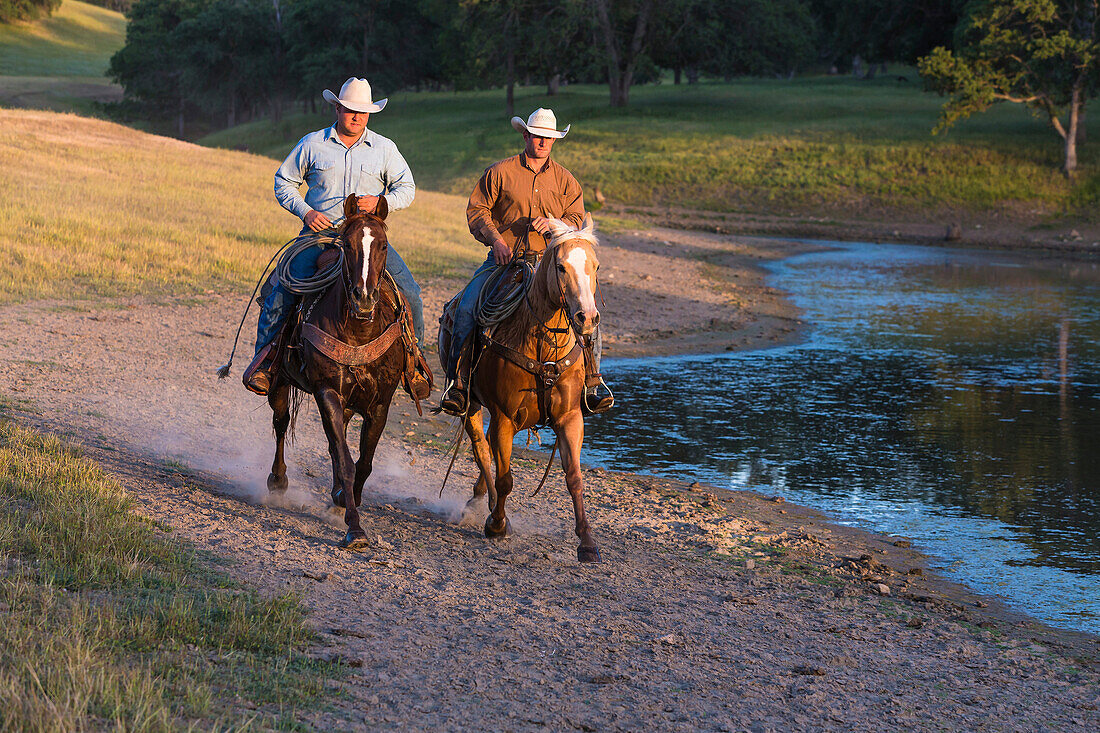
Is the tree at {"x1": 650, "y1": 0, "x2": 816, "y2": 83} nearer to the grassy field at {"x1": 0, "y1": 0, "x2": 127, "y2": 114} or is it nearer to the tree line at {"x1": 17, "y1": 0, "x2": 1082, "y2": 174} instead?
the tree line at {"x1": 17, "y1": 0, "x2": 1082, "y2": 174}

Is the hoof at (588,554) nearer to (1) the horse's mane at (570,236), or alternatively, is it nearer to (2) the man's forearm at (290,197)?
(1) the horse's mane at (570,236)

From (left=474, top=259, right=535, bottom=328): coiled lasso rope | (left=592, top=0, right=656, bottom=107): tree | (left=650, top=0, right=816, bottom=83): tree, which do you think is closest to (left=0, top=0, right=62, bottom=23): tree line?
(left=592, top=0, right=656, bottom=107): tree

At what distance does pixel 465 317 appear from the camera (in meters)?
8.41

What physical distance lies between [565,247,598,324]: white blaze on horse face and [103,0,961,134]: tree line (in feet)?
176

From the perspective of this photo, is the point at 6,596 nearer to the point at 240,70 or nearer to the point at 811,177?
the point at 811,177

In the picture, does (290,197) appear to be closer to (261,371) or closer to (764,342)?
(261,371)

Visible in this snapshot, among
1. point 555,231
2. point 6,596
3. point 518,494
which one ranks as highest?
point 555,231

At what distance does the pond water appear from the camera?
909 centimetres

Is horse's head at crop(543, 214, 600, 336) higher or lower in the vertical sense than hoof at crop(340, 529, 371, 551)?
higher

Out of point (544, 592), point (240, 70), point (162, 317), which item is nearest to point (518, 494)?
point (544, 592)

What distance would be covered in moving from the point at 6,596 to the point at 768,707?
3750 millimetres

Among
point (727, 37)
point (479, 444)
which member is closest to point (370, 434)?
point (479, 444)

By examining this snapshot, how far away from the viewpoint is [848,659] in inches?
244

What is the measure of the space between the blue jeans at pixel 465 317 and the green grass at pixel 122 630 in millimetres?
2540
